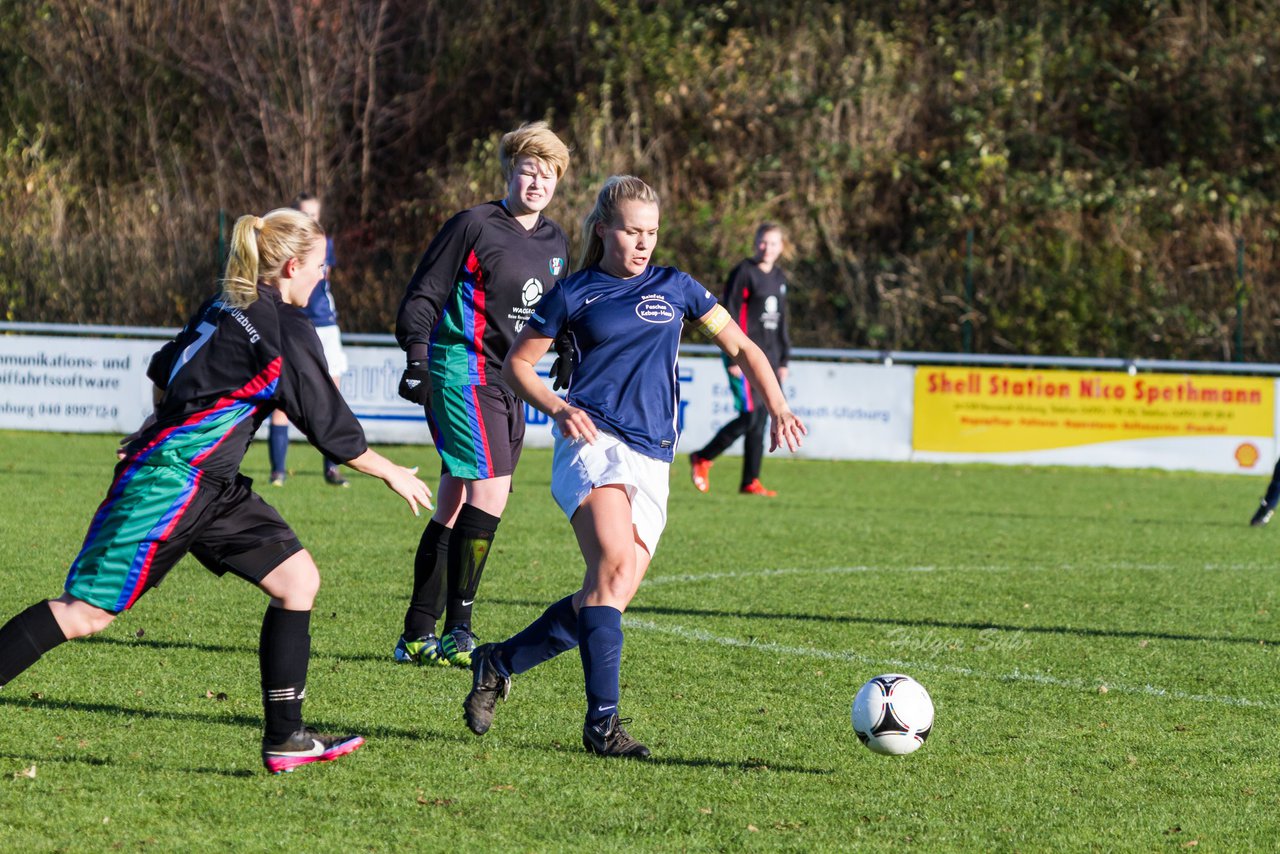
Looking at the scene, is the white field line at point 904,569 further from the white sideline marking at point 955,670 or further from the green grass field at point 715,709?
the white sideline marking at point 955,670

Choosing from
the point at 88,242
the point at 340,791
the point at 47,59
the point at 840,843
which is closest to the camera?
the point at 840,843

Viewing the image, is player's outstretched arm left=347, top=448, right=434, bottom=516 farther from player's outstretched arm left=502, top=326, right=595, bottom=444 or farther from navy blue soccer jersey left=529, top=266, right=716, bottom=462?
navy blue soccer jersey left=529, top=266, right=716, bottom=462

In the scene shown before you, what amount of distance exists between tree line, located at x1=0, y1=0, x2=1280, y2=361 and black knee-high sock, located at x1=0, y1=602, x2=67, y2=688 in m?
16.4

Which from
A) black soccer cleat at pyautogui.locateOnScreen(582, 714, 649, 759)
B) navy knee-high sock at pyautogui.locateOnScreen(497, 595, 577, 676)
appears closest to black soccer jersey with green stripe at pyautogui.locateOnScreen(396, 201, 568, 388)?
navy knee-high sock at pyautogui.locateOnScreen(497, 595, 577, 676)

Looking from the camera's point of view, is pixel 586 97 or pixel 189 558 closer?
pixel 189 558

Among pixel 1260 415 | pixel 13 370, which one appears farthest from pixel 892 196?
pixel 13 370

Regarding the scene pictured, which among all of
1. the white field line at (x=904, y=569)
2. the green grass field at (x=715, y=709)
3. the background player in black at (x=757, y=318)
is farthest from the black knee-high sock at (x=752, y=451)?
the white field line at (x=904, y=569)

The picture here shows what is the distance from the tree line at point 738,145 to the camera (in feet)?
69.5

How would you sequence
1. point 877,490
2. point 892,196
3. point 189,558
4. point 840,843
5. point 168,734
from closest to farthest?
point 840,843 < point 168,734 < point 189,558 < point 877,490 < point 892,196

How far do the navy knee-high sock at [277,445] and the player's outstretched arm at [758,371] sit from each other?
8374 millimetres

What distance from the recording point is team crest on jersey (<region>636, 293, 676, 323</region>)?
5.06 meters

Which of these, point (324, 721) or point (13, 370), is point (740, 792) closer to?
point (324, 721)

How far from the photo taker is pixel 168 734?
508 cm

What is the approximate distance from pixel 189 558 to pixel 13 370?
32.3 feet
